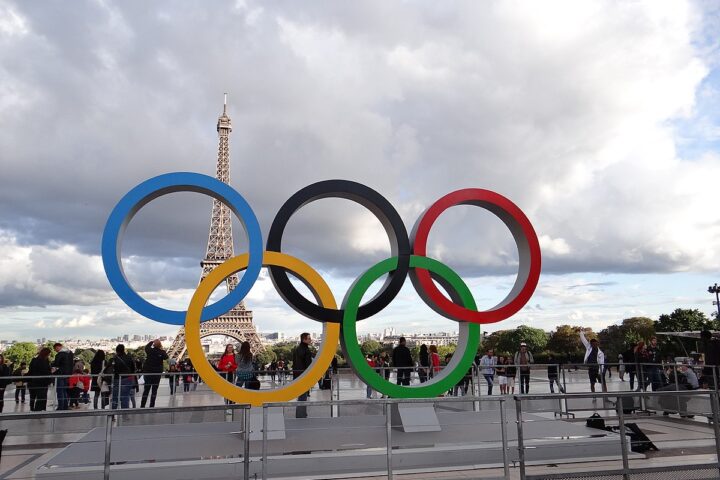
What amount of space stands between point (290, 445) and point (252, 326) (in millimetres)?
44942

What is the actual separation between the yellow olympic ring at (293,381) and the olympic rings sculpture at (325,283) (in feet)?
0.06

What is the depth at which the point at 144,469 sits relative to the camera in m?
7.46

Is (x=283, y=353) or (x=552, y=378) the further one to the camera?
(x=283, y=353)

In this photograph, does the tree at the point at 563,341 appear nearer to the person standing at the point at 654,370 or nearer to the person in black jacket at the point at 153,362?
the person standing at the point at 654,370

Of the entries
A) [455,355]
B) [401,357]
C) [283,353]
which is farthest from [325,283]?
[283,353]

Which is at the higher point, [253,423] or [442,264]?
[442,264]

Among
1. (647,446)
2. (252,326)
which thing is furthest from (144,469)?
(252,326)

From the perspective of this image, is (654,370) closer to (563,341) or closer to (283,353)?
(563,341)

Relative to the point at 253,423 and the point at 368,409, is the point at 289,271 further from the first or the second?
the point at 368,409

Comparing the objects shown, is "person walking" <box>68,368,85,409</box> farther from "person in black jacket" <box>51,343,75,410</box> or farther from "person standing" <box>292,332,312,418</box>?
"person standing" <box>292,332,312,418</box>

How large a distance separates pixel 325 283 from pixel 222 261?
145 ft

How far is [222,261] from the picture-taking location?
53.0m

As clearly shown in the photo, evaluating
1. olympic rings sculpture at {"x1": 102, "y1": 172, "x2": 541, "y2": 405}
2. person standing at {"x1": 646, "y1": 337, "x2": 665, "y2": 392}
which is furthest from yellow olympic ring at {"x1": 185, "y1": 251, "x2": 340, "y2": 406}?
person standing at {"x1": 646, "y1": 337, "x2": 665, "y2": 392}

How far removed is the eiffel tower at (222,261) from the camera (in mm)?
50625
